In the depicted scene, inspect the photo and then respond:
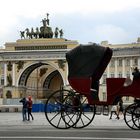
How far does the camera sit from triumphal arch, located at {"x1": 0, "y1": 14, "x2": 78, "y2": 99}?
289 feet

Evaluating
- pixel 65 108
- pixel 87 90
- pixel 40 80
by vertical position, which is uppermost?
pixel 40 80

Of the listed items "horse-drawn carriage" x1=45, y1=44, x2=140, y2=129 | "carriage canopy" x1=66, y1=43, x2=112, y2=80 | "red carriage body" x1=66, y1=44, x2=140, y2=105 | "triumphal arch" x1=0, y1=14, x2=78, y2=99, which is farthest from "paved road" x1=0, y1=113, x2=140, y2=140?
"triumphal arch" x1=0, y1=14, x2=78, y2=99

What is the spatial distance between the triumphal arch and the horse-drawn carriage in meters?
68.2

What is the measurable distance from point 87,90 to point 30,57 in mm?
72195

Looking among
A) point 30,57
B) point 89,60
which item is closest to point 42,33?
point 30,57

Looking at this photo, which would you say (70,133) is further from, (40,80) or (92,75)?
(40,80)

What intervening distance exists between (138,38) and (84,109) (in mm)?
70370

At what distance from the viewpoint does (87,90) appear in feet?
57.0

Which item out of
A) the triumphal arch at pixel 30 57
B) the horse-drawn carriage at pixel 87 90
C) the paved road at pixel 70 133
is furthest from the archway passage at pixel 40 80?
the paved road at pixel 70 133

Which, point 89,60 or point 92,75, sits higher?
point 89,60

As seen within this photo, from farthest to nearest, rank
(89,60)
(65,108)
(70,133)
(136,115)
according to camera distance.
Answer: (89,60), (65,108), (136,115), (70,133)

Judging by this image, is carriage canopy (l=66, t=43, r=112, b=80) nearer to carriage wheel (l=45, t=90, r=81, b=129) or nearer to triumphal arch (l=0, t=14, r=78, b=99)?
carriage wheel (l=45, t=90, r=81, b=129)

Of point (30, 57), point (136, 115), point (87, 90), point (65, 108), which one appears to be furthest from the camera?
point (30, 57)

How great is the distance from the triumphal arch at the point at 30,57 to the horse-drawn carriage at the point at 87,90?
2686 inches
